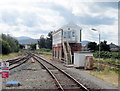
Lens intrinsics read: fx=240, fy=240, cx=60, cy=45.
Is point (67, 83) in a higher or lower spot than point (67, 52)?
lower

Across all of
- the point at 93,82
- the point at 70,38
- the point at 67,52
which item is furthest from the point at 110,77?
the point at 70,38

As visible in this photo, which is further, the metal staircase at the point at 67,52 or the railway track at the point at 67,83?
the metal staircase at the point at 67,52

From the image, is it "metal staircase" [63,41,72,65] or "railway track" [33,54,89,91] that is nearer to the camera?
"railway track" [33,54,89,91]

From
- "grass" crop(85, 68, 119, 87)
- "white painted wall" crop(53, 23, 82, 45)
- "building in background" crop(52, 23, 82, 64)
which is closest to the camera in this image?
"grass" crop(85, 68, 119, 87)

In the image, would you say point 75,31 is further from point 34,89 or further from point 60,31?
point 34,89

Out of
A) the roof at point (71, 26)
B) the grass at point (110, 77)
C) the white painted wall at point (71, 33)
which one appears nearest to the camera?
the grass at point (110, 77)

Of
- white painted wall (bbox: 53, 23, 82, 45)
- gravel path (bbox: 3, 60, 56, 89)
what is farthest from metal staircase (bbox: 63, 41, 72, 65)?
gravel path (bbox: 3, 60, 56, 89)

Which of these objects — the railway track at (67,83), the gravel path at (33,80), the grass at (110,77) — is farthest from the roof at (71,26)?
the railway track at (67,83)

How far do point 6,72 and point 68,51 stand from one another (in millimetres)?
21113

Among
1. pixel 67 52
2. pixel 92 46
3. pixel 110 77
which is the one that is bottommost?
pixel 110 77

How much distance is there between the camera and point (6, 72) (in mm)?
11438

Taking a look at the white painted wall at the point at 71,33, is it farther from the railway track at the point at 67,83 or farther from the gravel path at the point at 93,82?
the gravel path at the point at 93,82

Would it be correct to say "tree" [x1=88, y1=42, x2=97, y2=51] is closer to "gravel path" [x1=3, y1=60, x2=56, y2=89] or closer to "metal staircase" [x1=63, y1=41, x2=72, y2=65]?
"metal staircase" [x1=63, y1=41, x2=72, y2=65]

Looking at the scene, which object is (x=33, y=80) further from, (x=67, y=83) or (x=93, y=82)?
(x=93, y=82)
